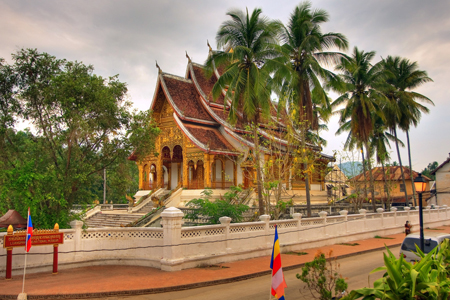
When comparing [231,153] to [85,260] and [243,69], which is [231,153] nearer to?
[243,69]

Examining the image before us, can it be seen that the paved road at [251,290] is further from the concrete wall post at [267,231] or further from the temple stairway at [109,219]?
the temple stairway at [109,219]

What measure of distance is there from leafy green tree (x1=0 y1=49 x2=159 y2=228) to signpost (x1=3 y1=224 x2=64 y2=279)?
1.60 m

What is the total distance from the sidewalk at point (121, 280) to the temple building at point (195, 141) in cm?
1307

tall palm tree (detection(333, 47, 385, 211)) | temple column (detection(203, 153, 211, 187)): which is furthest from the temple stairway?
tall palm tree (detection(333, 47, 385, 211))

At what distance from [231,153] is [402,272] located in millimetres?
19682

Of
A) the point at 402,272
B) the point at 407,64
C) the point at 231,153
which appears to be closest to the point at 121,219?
the point at 231,153

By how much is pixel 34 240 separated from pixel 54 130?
13.2ft

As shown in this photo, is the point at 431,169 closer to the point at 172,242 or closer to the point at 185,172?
the point at 185,172

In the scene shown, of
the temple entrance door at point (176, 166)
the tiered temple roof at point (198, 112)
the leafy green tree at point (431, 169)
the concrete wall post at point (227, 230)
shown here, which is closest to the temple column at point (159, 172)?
the temple entrance door at point (176, 166)

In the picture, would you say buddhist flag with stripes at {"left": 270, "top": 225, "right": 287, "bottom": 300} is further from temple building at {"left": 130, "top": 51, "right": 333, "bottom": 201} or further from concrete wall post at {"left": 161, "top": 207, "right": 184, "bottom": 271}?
temple building at {"left": 130, "top": 51, "right": 333, "bottom": 201}

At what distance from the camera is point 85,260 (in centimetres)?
1048

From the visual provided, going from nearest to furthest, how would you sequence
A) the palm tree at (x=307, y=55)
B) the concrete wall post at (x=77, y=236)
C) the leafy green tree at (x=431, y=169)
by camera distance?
the concrete wall post at (x=77, y=236), the palm tree at (x=307, y=55), the leafy green tree at (x=431, y=169)

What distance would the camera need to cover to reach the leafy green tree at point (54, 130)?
1119 cm

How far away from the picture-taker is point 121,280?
8.91 m
